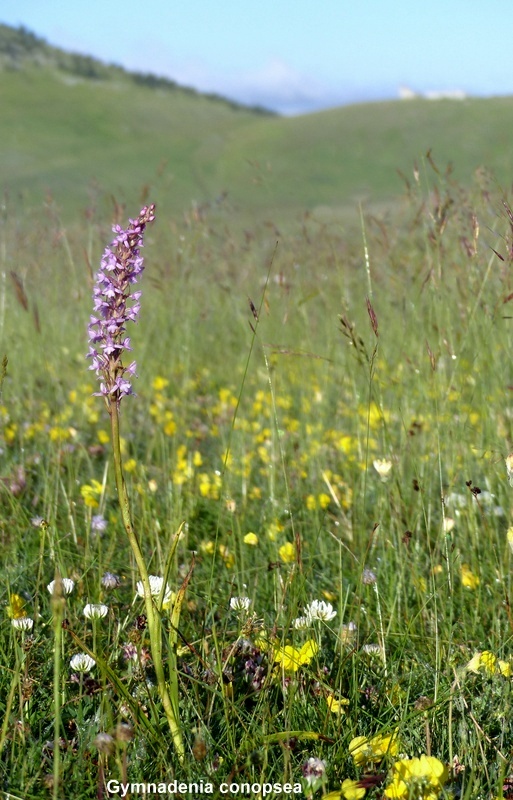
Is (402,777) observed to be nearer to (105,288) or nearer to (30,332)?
(105,288)

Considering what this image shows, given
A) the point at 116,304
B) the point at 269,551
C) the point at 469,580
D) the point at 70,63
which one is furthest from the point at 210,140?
the point at 116,304

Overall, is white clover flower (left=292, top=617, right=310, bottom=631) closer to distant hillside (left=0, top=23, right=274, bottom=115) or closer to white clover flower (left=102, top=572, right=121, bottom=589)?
white clover flower (left=102, top=572, right=121, bottom=589)

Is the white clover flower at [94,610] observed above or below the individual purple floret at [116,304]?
below

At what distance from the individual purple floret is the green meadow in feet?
0.23

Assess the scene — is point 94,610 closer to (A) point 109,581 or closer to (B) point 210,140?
(A) point 109,581

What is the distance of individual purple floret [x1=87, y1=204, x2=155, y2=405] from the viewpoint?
1.13 meters

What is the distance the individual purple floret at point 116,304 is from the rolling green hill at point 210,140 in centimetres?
2361

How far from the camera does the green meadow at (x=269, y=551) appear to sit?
1.29 m

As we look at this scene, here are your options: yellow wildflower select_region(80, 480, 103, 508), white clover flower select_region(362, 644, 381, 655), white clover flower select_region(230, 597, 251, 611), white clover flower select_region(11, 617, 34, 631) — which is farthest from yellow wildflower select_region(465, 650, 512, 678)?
yellow wildflower select_region(80, 480, 103, 508)

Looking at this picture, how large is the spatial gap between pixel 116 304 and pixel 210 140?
39.2m

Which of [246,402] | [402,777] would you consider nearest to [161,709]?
[402,777]

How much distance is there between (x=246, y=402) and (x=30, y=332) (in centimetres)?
149

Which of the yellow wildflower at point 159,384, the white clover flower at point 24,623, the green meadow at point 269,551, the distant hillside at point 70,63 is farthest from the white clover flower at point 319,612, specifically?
the distant hillside at point 70,63

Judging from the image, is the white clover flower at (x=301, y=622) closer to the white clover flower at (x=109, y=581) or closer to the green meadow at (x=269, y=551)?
the green meadow at (x=269, y=551)
